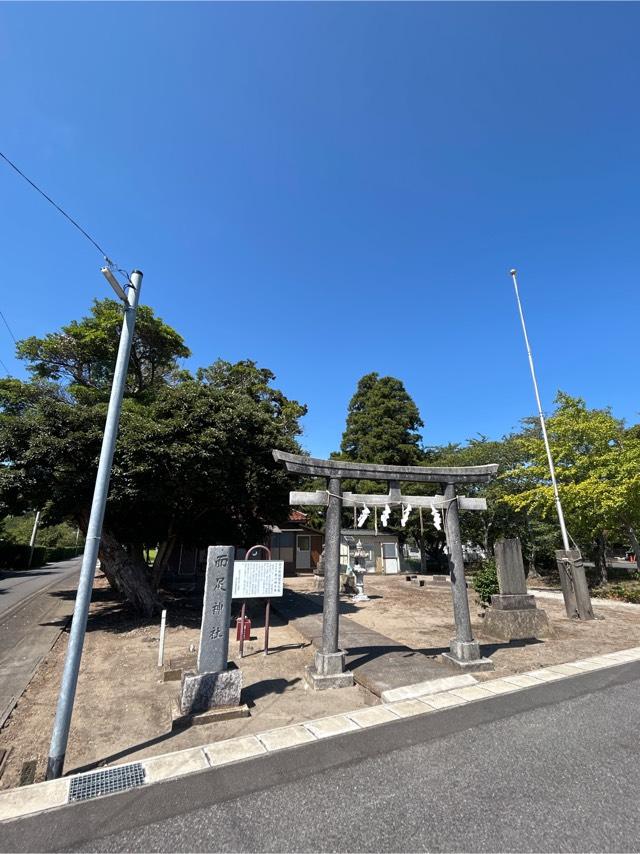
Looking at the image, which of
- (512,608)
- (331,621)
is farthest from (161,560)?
(512,608)

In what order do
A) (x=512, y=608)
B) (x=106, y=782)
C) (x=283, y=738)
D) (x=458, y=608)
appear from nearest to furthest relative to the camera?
(x=106, y=782) < (x=283, y=738) < (x=458, y=608) < (x=512, y=608)

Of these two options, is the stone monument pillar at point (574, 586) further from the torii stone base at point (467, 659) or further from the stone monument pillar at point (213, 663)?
the stone monument pillar at point (213, 663)

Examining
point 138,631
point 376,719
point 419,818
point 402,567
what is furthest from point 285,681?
point 402,567

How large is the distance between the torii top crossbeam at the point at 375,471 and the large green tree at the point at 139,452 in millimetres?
4212

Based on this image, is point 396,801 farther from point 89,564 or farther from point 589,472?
point 589,472

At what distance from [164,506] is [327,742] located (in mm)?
8930

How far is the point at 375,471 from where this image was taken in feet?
25.3

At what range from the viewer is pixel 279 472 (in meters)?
12.7

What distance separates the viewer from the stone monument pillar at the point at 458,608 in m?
7.29

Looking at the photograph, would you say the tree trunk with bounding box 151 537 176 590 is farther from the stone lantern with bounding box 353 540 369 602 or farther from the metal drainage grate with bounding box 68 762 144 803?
the metal drainage grate with bounding box 68 762 144 803

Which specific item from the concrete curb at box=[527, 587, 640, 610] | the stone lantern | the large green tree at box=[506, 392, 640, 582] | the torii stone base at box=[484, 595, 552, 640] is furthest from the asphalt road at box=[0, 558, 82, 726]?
the large green tree at box=[506, 392, 640, 582]

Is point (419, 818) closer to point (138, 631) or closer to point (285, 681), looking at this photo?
point (285, 681)

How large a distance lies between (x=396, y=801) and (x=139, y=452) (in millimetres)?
9115

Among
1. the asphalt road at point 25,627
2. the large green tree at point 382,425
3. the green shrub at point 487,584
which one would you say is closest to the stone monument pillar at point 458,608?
the green shrub at point 487,584
